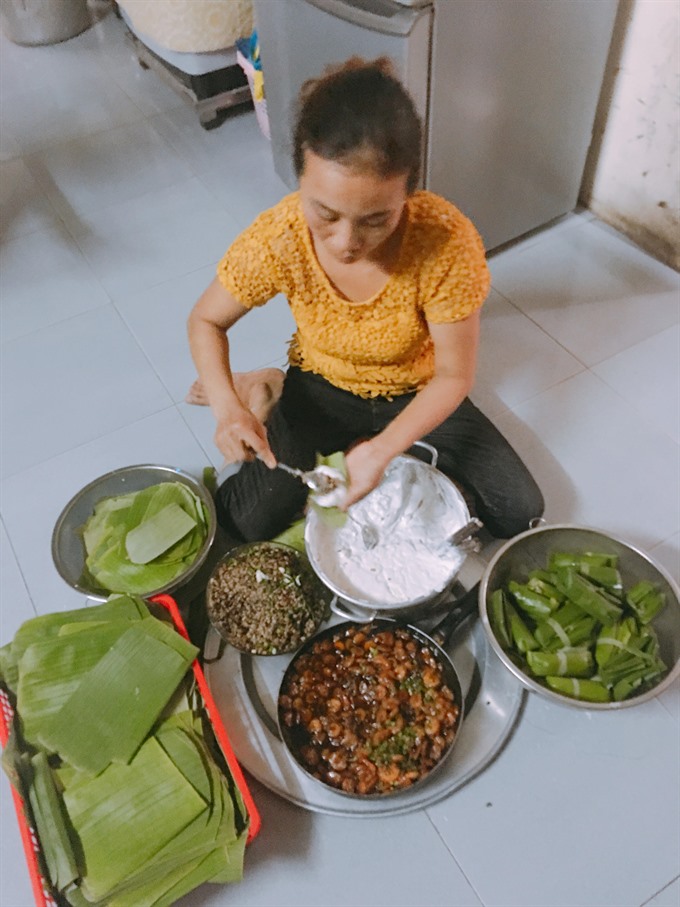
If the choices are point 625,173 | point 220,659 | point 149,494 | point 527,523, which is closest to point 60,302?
point 149,494

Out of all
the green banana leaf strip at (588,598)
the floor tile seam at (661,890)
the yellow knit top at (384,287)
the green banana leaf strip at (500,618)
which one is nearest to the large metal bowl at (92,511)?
the yellow knit top at (384,287)

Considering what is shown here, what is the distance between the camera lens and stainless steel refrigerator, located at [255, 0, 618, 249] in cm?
130

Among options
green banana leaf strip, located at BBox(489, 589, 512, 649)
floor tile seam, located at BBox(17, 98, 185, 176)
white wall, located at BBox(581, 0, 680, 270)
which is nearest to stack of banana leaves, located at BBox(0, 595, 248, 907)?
green banana leaf strip, located at BBox(489, 589, 512, 649)

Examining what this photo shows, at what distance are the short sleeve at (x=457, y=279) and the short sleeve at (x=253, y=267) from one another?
220 millimetres

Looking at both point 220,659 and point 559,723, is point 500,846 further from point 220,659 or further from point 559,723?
point 220,659

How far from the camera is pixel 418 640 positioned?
106cm

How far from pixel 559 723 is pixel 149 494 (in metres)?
0.75

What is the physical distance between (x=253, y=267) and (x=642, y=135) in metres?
1.16

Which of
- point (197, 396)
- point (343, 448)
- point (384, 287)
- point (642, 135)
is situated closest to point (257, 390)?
point (197, 396)

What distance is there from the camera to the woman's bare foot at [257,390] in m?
1.38

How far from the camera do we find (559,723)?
41.7 inches

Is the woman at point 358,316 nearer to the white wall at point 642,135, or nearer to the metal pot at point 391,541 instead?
the metal pot at point 391,541

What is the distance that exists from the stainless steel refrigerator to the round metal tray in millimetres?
946

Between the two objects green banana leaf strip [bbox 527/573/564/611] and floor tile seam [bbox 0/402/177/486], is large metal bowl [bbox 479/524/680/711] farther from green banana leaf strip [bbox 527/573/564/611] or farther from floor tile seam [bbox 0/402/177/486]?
floor tile seam [bbox 0/402/177/486]
